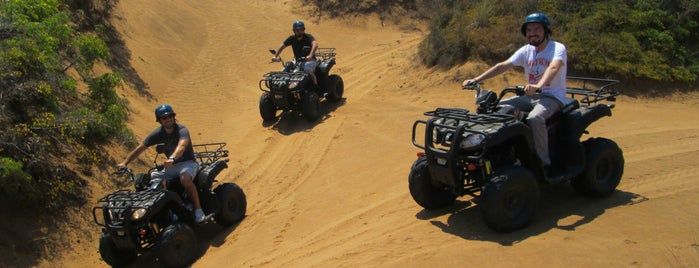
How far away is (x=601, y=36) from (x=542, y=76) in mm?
8804

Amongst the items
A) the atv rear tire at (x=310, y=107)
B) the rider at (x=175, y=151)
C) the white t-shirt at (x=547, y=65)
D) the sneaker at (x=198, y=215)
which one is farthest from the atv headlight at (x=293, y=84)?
the white t-shirt at (x=547, y=65)

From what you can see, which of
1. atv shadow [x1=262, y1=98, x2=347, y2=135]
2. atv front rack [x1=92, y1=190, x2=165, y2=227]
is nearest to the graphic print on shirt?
atv front rack [x1=92, y1=190, x2=165, y2=227]

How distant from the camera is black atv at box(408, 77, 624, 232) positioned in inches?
252

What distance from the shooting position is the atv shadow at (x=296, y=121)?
43.4 feet

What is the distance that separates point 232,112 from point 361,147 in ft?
17.8

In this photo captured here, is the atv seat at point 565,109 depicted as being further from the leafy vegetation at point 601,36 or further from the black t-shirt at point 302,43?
the black t-shirt at point 302,43

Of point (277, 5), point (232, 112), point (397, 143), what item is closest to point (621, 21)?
point (397, 143)

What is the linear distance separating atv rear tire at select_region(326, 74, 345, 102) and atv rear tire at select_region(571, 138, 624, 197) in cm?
764

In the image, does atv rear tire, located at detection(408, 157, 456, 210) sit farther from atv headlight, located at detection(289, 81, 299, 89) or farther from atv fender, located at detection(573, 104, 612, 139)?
atv headlight, located at detection(289, 81, 299, 89)

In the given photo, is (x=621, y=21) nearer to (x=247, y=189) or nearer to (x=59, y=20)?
(x=247, y=189)

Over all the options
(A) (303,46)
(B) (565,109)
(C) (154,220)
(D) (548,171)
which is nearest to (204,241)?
(C) (154,220)

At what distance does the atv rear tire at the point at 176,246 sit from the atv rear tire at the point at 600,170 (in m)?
4.97

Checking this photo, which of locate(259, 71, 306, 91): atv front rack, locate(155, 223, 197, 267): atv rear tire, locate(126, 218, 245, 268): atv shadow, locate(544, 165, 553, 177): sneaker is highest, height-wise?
locate(544, 165, 553, 177): sneaker

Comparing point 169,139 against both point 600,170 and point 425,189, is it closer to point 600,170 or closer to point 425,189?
Answer: point 425,189
